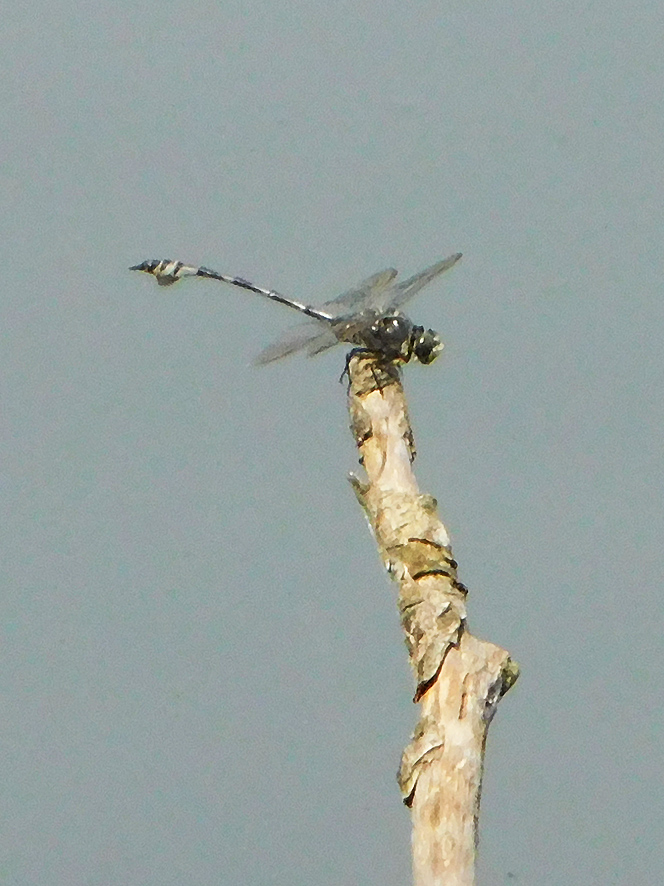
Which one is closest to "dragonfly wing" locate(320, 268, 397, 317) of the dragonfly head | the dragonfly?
the dragonfly

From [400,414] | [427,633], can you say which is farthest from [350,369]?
[427,633]

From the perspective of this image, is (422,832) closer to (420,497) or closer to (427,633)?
(427,633)

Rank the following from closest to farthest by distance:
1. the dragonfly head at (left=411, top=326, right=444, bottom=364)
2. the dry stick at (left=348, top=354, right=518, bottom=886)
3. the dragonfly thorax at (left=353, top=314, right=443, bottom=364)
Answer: the dry stick at (left=348, top=354, right=518, bottom=886)
the dragonfly thorax at (left=353, top=314, right=443, bottom=364)
the dragonfly head at (left=411, top=326, right=444, bottom=364)

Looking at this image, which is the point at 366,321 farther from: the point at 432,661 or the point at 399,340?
the point at 432,661

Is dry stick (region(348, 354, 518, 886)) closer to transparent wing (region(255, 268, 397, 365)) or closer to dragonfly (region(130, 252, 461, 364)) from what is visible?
dragonfly (region(130, 252, 461, 364))

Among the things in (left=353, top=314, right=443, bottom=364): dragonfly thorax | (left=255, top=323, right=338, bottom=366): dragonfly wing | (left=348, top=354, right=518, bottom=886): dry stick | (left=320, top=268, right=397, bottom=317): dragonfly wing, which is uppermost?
(left=320, top=268, right=397, bottom=317): dragonfly wing

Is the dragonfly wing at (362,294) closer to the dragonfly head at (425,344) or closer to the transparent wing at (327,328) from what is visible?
the transparent wing at (327,328)
